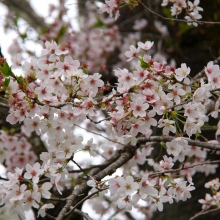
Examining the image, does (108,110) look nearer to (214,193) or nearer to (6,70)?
(6,70)

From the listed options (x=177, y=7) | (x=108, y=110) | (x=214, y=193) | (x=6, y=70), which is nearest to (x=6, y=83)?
(x=6, y=70)

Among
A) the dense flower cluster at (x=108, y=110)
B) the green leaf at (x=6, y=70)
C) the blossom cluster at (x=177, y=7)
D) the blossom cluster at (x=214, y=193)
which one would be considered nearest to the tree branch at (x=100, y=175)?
the dense flower cluster at (x=108, y=110)

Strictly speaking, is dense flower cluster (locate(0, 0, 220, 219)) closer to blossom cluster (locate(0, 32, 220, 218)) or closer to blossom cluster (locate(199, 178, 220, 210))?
blossom cluster (locate(0, 32, 220, 218))

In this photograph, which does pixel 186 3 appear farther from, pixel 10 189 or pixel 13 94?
pixel 10 189

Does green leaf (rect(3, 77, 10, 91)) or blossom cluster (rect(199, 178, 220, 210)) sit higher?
green leaf (rect(3, 77, 10, 91))

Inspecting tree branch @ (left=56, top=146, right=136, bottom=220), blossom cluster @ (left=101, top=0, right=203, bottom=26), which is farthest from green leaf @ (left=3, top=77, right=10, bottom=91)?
blossom cluster @ (left=101, top=0, right=203, bottom=26)

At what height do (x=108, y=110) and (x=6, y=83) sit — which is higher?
Answer: (x=6, y=83)

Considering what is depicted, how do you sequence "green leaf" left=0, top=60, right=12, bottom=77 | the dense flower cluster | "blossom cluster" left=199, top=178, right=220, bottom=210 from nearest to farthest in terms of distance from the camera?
the dense flower cluster
"green leaf" left=0, top=60, right=12, bottom=77
"blossom cluster" left=199, top=178, right=220, bottom=210

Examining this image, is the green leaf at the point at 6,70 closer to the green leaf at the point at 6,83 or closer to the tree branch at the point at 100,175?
the green leaf at the point at 6,83

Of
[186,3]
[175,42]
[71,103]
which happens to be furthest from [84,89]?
[175,42]

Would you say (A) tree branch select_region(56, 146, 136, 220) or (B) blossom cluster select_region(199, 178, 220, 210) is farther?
(B) blossom cluster select_region(199, 178, 220, 210)

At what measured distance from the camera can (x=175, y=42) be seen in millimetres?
3217

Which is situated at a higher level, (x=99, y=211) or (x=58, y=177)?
(x=58, y=177)

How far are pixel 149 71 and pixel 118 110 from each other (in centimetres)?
18
